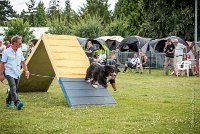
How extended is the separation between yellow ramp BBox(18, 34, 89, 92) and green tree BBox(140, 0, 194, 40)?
2196cm

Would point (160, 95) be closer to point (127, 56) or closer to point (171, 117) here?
point (171, 117)

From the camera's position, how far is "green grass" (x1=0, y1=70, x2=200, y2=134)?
294 inches

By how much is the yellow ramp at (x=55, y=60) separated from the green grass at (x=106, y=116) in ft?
2.30

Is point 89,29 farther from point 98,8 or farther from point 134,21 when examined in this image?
point 98,8

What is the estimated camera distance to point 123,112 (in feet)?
30.9

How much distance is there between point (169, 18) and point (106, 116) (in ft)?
87.6

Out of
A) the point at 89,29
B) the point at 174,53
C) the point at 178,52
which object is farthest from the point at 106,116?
the point at 89,29

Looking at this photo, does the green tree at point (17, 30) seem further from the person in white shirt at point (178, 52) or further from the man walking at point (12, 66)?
the man walking at point (12, 66)

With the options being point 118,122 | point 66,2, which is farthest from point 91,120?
point 66,2

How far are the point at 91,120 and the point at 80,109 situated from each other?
4.83ft

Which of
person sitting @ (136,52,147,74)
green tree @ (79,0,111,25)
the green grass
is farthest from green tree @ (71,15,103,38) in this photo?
the green grass

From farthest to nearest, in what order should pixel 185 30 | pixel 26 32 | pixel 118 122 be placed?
pixel 26 32 → pixel 185 30 → pixel 118 122

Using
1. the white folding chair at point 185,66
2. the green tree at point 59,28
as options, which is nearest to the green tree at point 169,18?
the white folding chair at point 185,66

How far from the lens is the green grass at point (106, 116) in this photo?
7473 millimetres
